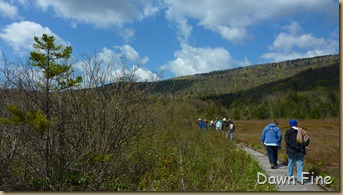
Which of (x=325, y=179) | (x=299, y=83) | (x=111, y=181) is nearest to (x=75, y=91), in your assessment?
(x=111, y=181)

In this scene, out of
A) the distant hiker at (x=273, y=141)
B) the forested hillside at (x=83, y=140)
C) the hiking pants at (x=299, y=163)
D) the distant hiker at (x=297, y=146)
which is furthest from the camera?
the distant hiker at (x=273, y=141)

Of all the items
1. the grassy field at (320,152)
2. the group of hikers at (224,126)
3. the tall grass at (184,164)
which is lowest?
the grassy field at (320,152)

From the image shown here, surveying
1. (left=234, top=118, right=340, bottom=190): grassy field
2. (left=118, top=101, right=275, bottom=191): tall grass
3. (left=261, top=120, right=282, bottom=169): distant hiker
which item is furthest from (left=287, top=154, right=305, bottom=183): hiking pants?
(left=261, top=120, right=282, bottom=169): distant hiker

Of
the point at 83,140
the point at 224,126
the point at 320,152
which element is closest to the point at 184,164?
the point at 83,140

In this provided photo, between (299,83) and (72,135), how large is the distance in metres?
149

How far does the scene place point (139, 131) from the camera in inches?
293

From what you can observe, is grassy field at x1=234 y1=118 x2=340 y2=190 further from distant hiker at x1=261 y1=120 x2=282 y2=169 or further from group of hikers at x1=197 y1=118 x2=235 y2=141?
group of hikers at x1=197 y1=118 x2=235 y2=141

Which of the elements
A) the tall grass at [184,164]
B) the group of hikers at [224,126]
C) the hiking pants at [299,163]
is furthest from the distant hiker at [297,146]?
the group of hikers at [224,126]

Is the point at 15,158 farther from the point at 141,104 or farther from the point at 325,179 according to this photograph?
the point at 325,179

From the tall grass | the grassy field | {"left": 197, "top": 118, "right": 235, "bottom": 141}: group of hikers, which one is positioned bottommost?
the grassy field

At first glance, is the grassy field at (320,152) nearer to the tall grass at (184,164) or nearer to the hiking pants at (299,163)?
the hiking pants at (299,163)

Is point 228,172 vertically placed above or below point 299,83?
below

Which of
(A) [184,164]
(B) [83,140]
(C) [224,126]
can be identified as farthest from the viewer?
(C) [224,126]

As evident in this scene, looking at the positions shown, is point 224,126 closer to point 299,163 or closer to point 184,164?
point 184,164
